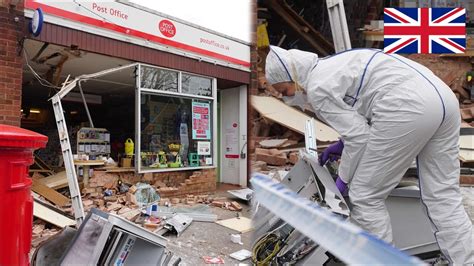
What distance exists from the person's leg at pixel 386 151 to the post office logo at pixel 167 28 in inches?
240

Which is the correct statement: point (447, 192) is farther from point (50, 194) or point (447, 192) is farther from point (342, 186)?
point (50, 194)

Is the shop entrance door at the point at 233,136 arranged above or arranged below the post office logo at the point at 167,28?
below

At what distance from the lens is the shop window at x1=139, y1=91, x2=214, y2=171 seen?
7.80m

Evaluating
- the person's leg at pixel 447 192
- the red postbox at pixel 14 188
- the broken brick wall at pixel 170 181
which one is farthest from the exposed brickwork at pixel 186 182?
the person's leg at pixel 447 192

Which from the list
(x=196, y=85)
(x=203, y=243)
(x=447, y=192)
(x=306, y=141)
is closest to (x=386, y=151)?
(x=447, y=192)

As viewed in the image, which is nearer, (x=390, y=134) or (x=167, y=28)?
(x=390, y=134)

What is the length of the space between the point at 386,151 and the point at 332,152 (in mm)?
650

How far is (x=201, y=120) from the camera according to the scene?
29.2 ft

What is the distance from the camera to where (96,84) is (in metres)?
9.95

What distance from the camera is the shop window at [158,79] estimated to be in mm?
7695

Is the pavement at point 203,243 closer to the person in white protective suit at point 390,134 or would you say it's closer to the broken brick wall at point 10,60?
the person in white protective suit at point 390,134

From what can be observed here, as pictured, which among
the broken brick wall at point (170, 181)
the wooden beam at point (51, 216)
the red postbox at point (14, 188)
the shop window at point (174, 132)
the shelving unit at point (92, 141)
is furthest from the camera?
the shop window at point (174, 132)

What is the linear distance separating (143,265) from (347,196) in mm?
1888

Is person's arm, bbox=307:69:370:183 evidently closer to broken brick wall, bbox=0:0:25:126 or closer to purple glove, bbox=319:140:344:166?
purple glove, bbox=319:140:344:166
